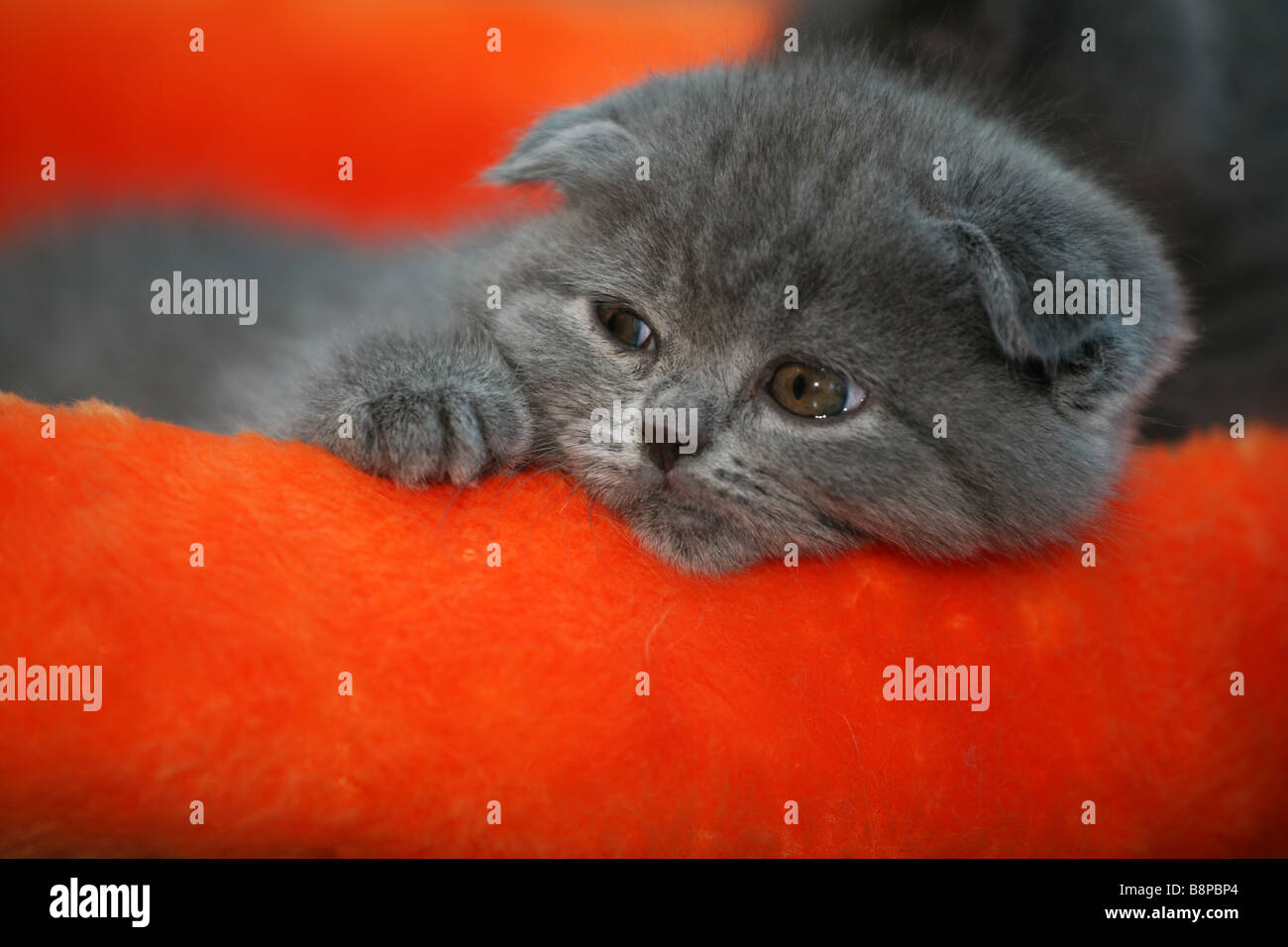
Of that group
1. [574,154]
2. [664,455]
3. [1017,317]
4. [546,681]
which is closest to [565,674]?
[546,681]

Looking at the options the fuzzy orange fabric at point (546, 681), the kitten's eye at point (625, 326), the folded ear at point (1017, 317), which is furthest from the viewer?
the kitten's eye at point (625, 326)

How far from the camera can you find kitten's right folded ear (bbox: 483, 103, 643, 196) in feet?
5.11

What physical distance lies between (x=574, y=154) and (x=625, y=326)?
30 centimetres

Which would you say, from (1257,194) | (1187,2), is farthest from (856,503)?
(1187,2)

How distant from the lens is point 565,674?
3.86 feet

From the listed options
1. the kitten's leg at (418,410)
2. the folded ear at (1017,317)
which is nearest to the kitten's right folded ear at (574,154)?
the kitten's leg at (418,410)

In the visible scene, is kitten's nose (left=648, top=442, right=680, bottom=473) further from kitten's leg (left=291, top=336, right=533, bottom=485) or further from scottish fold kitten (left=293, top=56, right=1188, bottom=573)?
kitten's leg (left=291, top=336, right=533, bottom=485)

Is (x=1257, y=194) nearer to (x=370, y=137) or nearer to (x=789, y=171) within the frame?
(x=789, y=171)

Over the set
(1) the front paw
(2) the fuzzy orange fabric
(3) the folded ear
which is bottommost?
(2) the fuzzy orange fabric

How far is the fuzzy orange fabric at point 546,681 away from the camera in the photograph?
1072 mm

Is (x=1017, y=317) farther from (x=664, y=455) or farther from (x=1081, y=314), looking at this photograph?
(x=664, y=455)

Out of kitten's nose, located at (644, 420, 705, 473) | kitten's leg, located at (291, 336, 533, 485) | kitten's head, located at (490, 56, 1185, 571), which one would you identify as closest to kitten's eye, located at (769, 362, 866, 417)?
kitten's head, located at (490, 56, 1185, 571)

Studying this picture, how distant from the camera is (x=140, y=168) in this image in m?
2.46

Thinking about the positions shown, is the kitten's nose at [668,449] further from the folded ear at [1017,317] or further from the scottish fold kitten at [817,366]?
the folded ear at [1017,317]
